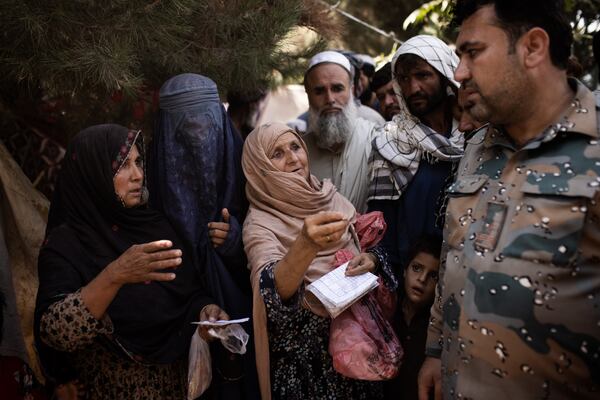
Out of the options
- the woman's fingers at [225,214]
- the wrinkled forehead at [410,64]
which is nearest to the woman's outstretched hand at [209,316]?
the woman's fingers at [225,214]

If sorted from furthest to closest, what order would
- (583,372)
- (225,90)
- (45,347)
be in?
(225,90) < (45,347) < (583,372)

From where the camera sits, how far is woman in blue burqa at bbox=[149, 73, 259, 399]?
288 cm

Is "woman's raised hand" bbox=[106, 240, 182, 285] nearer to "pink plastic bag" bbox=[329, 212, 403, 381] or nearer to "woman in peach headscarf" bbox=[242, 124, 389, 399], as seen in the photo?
"woman in peach headscarf" bbox=[242, 124, 389, 399]

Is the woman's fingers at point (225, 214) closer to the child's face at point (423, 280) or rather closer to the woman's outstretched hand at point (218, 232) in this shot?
the woman's outstretched hand at point (218, 232)

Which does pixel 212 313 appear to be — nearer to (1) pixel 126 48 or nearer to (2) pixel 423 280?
(2) pixel 423 280

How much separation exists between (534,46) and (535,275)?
0.76 metres

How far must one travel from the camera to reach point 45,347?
2.72 meters

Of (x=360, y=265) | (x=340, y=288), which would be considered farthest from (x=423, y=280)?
(x=340, y=288)

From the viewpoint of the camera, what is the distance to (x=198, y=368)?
2.65m

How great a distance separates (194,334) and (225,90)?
1589mm

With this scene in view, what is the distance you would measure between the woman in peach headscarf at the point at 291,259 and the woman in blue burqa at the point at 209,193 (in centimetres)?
12

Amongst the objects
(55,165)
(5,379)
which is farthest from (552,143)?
(55,165)

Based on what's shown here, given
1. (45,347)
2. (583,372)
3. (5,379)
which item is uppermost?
(583,372)

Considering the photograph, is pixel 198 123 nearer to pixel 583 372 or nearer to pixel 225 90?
pixel 225 90
